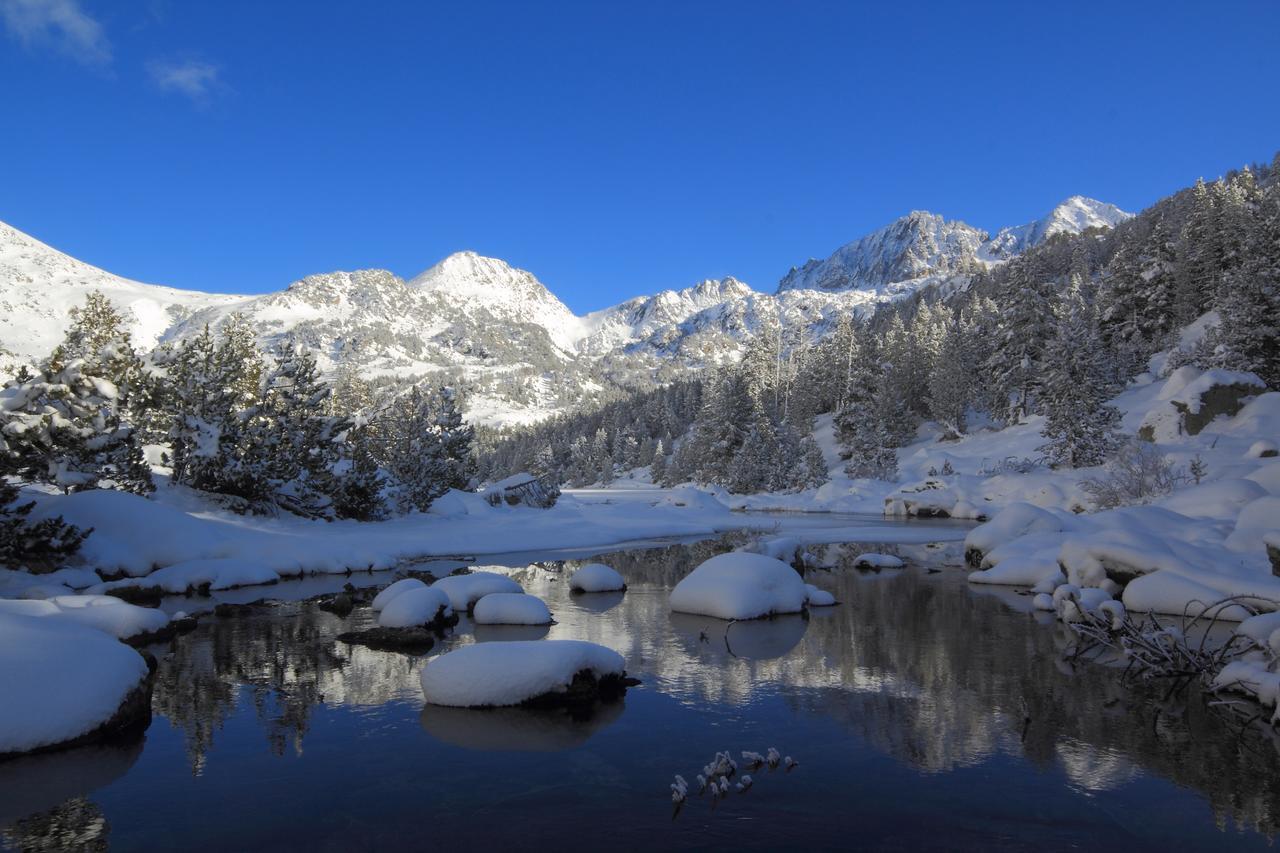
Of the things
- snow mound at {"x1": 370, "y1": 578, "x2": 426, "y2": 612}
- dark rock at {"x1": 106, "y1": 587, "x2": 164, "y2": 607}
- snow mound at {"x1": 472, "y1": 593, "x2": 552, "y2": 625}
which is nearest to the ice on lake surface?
snow mound at {"x1": 472, "y1": 593, "x2": 552, "y2": 625}

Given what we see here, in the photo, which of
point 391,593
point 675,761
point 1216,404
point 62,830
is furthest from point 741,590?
point 1216,404

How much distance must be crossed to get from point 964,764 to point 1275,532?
10.8 metres

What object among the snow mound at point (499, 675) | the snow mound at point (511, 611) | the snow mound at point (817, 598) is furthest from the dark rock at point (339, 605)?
the snow mound at point (817, 598)

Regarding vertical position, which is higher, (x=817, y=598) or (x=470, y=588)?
(x=470, y=588)

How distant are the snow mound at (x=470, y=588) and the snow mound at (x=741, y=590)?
3.87 m

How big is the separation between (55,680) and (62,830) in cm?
263

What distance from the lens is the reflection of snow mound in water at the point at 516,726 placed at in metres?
8.02

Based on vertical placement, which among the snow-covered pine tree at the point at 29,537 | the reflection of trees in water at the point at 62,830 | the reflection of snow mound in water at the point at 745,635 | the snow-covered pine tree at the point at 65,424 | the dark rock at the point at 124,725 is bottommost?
the reflection of snow mound in water at the point at 745,635

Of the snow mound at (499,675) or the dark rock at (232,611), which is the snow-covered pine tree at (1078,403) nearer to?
the snow mound at (499,675)

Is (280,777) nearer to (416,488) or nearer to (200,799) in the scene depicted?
(200,799)

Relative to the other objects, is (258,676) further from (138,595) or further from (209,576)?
(209,576)

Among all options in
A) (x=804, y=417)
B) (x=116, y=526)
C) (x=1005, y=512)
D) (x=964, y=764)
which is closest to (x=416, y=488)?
(x=116, y=526)

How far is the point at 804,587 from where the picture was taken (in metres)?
16.3

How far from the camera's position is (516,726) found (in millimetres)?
8617
